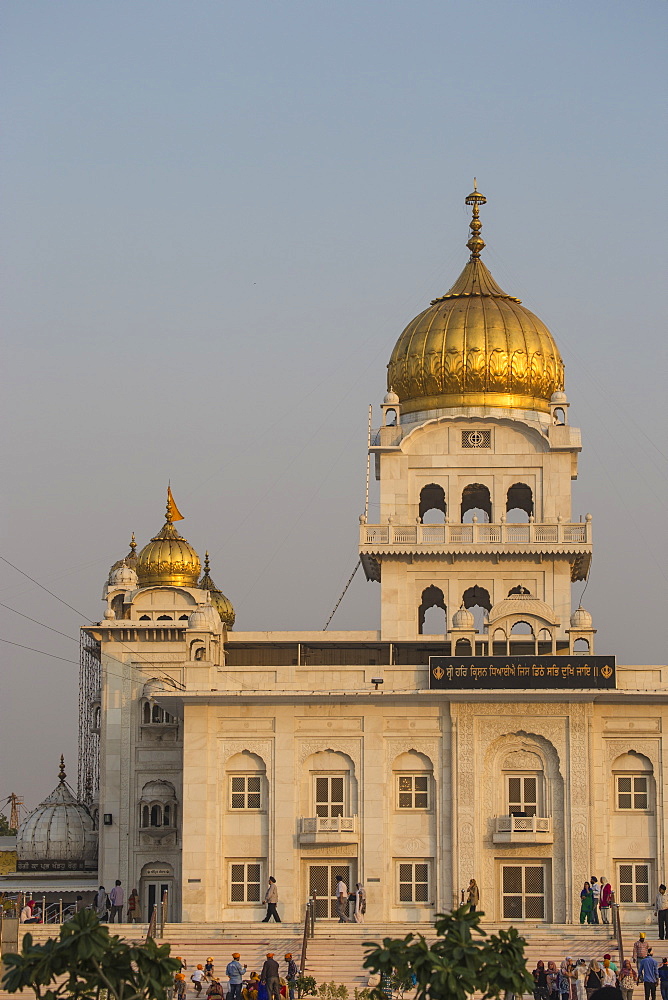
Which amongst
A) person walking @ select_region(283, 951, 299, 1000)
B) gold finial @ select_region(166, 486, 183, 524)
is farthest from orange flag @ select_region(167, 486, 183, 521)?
person walking @ select_region(283, 951, 299, 1000)

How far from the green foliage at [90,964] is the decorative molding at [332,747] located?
1065 inches

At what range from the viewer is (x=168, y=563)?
67375 millimetres

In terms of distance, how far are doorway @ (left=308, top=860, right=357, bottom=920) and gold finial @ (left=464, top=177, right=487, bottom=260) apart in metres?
23.1

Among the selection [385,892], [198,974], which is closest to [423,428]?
[385,892]

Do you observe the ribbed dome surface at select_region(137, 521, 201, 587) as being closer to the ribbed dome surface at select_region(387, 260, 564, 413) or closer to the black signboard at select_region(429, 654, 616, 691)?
the ribbed dome surface at select_region(387, 260, 564, 413)

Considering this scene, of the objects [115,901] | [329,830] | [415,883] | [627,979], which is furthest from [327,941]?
[115,901]

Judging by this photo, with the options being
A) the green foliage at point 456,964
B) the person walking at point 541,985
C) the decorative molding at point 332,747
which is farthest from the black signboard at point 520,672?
the green foliage at point 456,964

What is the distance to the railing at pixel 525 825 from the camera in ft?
A: 183

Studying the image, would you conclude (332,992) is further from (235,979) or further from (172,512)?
(172,512)

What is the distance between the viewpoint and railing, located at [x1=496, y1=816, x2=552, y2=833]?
5578cm

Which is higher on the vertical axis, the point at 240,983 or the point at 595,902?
the point at 595,902

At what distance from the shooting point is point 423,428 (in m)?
65.7

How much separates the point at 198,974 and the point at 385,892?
12306 mm

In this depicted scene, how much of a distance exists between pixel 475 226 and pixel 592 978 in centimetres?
3308
